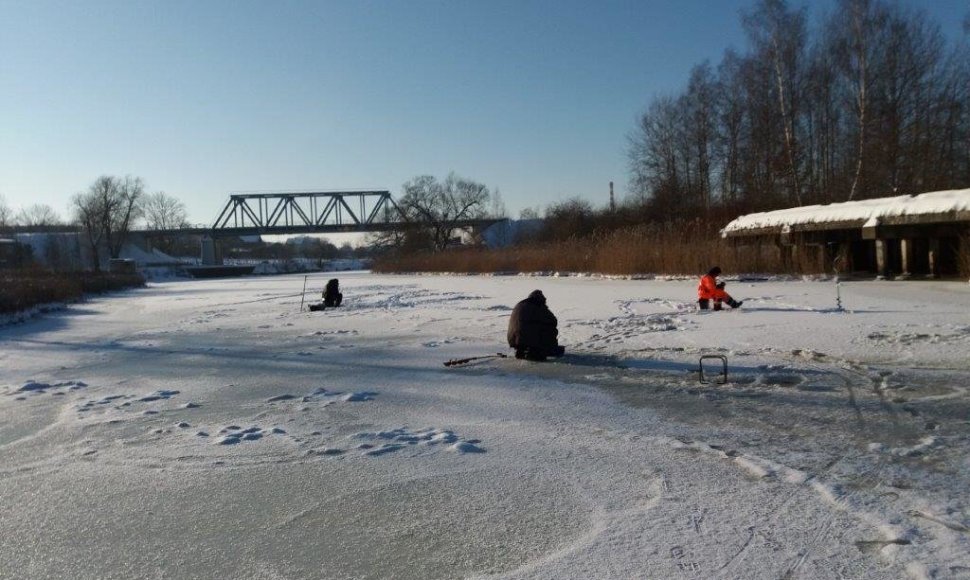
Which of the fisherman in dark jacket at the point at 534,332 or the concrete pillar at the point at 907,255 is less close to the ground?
the concrete pillar at the point at 907,255

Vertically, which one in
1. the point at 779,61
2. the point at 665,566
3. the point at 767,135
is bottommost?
the point at 665,566

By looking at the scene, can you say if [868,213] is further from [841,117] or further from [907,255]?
[841,117]

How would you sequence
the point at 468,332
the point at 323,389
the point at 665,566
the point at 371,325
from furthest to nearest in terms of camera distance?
the point at 371,325, the point at 468,332, the point at 323,389, the point at 665,566

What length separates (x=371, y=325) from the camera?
14648 mm

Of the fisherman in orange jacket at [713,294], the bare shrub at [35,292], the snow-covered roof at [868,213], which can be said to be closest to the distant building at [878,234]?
the snow-covered roof at [868,213]

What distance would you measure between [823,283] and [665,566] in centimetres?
1638

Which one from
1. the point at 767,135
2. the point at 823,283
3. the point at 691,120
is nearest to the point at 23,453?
the point at 823,283

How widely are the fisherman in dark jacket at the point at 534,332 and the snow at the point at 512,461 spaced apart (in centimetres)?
30

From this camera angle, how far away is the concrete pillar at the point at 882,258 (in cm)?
1833

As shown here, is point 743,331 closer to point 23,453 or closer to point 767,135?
point 23,453

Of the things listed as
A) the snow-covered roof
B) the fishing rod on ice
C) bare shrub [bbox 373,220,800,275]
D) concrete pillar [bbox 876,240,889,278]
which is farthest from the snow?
bare shrub [bbox 373,220,800,275]

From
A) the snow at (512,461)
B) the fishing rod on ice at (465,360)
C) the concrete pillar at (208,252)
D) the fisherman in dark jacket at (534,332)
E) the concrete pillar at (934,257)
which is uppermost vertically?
the concrete pillar at (208,252)

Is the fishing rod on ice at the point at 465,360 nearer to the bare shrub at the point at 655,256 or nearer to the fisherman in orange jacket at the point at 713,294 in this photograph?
the fisherman in orange jacket at the point at 713,294

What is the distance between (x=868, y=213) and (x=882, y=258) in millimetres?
1275
